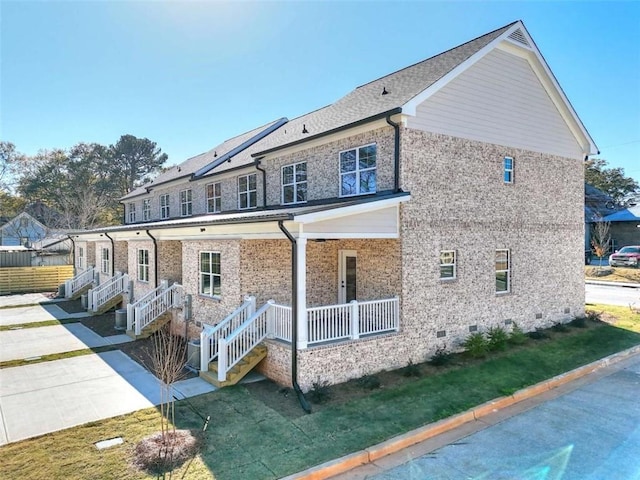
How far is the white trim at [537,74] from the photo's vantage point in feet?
35.2

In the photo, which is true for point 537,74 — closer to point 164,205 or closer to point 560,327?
point 560,327

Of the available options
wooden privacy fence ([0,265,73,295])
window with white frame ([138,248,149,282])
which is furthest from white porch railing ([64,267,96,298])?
window with white frame ([138,248,149,282])

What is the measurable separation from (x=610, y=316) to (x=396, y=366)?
12424 millimetres

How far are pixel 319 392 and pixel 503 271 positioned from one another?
26.1 ft

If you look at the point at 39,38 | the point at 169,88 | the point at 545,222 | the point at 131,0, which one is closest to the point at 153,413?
the point at 131,0

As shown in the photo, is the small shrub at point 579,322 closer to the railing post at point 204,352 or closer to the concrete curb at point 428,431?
the concrete curb at point 428,431

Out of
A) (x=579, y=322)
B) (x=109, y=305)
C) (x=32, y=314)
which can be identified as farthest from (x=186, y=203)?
(x=579, y=322)

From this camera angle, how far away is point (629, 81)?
2041cm

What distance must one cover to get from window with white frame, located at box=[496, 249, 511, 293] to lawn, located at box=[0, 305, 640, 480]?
267 cm

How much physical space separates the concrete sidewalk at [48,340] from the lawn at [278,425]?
668 cm

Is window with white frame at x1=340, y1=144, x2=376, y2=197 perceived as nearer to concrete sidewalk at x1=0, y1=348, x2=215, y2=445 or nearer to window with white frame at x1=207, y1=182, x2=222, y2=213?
concrete sidewalk at x1=0, y1=348, x2=215, y2=445

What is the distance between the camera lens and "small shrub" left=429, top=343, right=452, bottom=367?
35.1 feet

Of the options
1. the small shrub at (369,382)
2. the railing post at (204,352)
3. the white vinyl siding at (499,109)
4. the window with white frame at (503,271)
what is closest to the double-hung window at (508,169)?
the white vinyl siding at (499,109)

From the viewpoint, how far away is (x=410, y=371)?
32.9 ft
